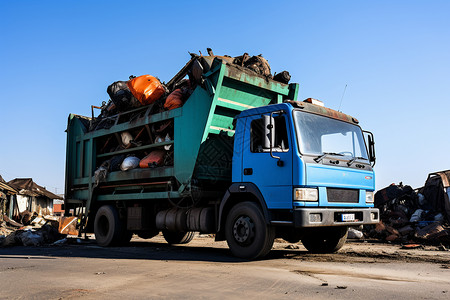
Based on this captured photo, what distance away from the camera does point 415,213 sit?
1298 centimetres

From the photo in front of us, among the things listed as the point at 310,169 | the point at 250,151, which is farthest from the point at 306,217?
the point at 250,151

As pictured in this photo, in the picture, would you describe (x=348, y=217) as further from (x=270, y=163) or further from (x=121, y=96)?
(x=121, y=96)

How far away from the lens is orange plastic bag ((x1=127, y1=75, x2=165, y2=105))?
880cm

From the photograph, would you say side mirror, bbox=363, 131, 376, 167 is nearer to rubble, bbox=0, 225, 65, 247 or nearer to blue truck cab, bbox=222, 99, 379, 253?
blue truck cab, bbox=222, 99, 379, 253

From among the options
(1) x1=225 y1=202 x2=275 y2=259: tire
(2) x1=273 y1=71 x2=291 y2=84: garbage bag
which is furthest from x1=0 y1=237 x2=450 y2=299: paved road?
(2) x1=273 y1=71 x2=291 y2=84: garbage bag

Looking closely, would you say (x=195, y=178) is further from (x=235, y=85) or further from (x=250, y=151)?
(x=235, y=85)

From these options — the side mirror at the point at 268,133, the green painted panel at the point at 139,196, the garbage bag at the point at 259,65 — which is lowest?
the green painted panel at the point at 139,196

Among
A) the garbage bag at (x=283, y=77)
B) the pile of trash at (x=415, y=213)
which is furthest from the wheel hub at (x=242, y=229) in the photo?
the pile of trash at (x=415, y=213)

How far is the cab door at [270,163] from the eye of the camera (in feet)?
20.5

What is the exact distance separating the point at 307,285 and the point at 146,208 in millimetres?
5452

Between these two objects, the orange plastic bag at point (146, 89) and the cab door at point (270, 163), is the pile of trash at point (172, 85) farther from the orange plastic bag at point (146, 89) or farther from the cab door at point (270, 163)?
the cab door at point (270, 163)

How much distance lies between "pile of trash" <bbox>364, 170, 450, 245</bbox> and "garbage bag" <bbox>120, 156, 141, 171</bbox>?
6869mm

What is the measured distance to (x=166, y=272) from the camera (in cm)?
542

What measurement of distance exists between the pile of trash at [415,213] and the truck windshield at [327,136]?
4.58 metres
